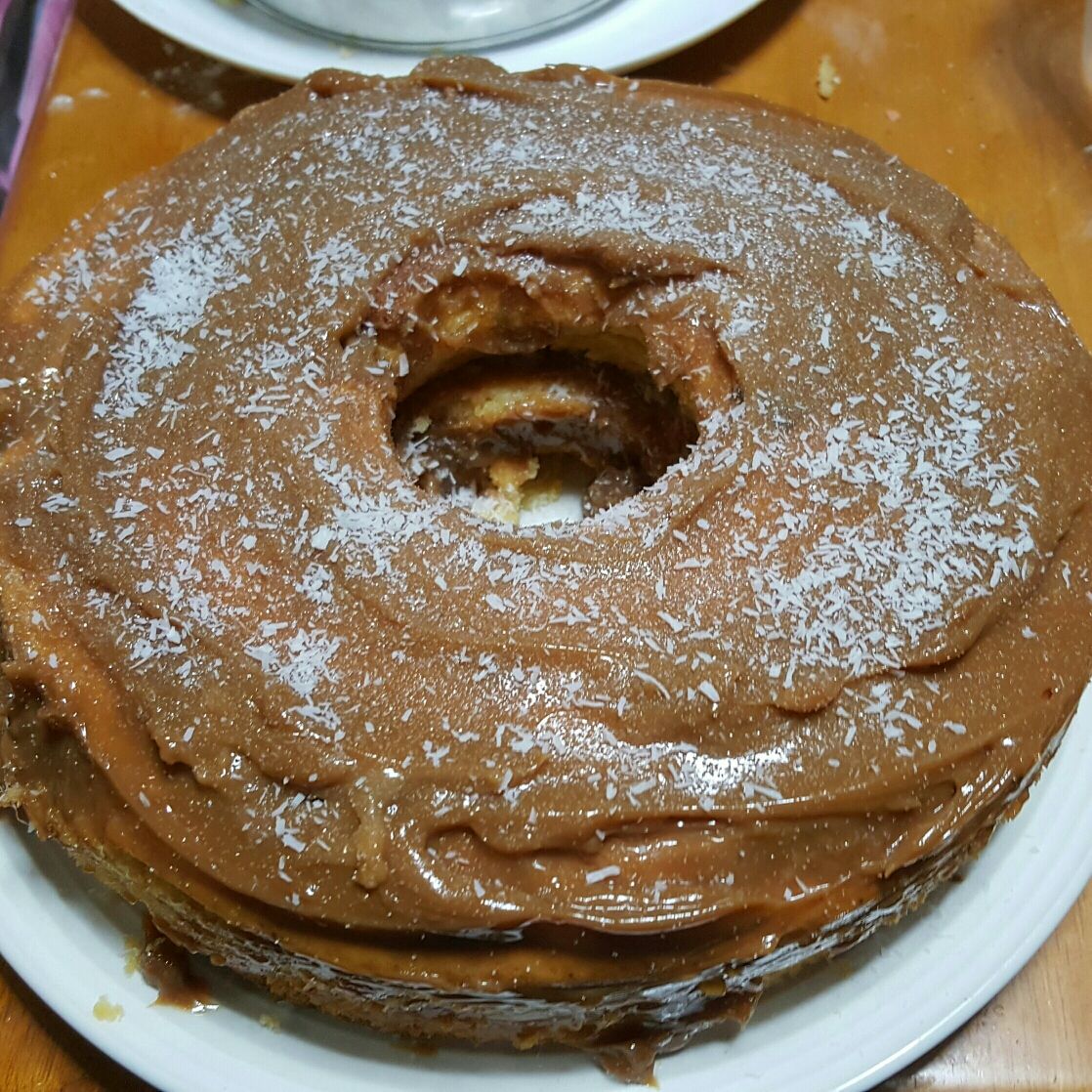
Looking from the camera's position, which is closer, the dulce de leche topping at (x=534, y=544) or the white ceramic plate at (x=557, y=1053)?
the dulce de leche topping at (x=534, y=544)

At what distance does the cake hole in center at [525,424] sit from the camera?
171 centimetres

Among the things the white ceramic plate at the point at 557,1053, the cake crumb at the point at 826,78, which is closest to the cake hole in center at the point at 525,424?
the white ceramic plate at the point at 557,1053

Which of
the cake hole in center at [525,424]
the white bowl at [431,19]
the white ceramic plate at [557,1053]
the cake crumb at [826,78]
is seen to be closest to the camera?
the white ceramic plate at [557,1053]

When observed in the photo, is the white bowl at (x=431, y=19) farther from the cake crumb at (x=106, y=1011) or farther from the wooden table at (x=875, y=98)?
the cake crumb at (x=106, y=1011)

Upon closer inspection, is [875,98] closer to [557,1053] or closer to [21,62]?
[21,62]

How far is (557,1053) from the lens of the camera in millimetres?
1338

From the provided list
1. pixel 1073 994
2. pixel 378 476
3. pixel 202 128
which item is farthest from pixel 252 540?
pixel 202 128

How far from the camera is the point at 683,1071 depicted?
1.33 m

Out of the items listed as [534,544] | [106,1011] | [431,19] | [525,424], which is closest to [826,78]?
[431,19]

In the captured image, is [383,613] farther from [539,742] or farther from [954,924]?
[954,924]

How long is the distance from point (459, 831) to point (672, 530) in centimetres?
42

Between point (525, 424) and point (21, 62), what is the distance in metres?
1.58

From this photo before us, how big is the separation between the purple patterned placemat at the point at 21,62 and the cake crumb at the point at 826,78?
5.67ft

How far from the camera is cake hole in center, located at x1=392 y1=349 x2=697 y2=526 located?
5.60ft
